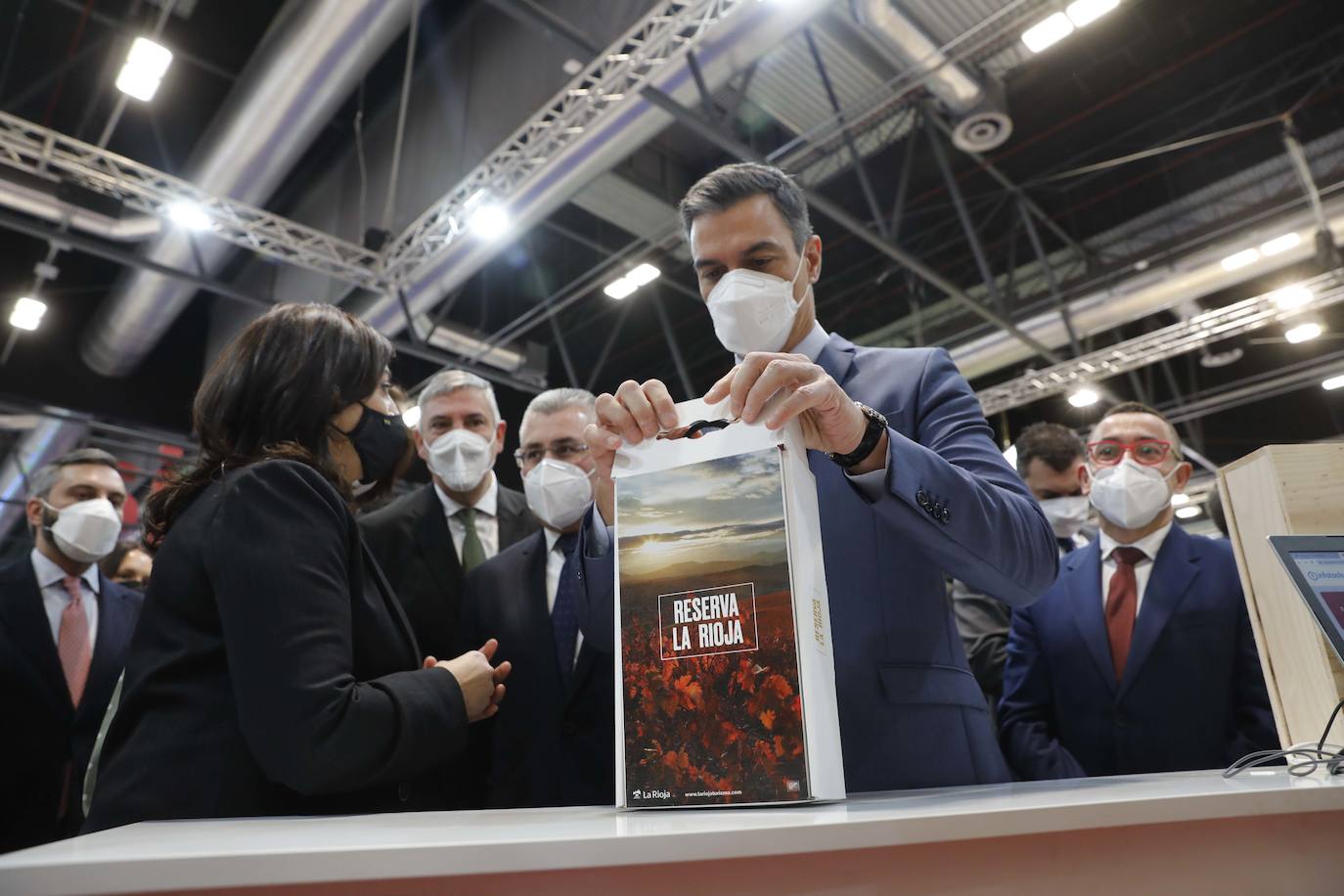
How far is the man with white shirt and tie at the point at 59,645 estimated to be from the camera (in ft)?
8.34

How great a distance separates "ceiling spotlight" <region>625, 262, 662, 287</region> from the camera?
6.66 meters

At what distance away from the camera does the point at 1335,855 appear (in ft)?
2.65

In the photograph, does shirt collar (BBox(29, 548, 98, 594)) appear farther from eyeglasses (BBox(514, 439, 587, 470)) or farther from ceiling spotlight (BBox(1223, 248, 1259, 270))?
ceiling spotlight (BBox(1223, 248, 1259, 270))

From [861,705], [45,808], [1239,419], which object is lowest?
[45,808]

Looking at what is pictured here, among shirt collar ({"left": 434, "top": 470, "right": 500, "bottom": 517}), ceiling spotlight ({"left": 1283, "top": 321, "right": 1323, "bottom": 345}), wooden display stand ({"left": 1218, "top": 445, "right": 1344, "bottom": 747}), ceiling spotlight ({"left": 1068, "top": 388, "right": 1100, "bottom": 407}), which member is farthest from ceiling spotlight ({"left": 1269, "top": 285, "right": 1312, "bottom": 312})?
shirt collar ({"left": 434, "top": 470, "right": 500, "bottom": 517})

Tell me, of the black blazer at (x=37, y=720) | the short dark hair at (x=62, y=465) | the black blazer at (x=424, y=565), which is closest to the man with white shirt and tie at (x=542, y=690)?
the black blazer at (x=424, y=565)

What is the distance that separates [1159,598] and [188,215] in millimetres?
5506

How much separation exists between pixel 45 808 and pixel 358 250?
4.14m

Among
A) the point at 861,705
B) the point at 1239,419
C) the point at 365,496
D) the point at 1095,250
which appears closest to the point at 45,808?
the point at 365,496

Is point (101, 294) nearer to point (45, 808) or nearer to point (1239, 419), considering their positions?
point (45, 808)

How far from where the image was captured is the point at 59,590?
323 cm

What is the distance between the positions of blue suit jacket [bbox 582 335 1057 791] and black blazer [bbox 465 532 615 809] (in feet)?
2.09

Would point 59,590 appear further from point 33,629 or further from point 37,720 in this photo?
point 37,720

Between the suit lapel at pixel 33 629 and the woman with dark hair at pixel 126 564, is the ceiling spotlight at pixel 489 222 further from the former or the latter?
the suit lapel at pixel 33 629
